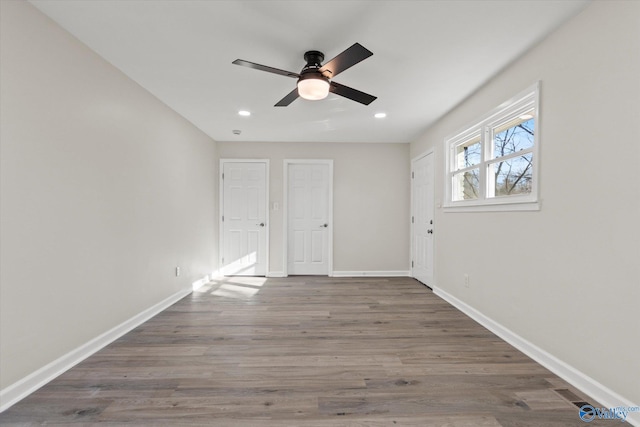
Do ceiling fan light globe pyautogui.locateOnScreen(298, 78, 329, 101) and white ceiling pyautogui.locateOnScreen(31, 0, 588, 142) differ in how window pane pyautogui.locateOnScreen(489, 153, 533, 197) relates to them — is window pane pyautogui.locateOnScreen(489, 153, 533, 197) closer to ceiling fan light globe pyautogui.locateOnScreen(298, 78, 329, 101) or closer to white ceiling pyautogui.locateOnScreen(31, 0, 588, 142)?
white ceiling pyautogui.locateOnScreen(31, 0, 588, 142)

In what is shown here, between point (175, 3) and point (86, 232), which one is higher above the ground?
point (175, 3)

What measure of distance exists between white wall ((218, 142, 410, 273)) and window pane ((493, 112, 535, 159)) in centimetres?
227

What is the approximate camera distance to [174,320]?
2.95 metres

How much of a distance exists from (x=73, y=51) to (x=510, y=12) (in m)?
3.09

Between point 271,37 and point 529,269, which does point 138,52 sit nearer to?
point 271,37

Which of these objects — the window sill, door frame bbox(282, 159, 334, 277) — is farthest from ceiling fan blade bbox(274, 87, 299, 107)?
door frame bbox(282, 159, 334, 277)

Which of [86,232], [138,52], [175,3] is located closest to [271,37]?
[175,3]

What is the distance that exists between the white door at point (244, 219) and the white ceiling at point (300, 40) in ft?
5.91

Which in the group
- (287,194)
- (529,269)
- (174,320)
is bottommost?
(174,320)

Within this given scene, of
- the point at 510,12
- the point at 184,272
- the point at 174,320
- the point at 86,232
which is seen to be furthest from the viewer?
the point at 184,272

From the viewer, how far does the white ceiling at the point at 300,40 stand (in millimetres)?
1777

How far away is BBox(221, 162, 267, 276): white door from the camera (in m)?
4.98

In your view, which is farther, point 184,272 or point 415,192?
point 415,192

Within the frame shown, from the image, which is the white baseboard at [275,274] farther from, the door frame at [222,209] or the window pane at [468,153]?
the window pane at [468,153]
